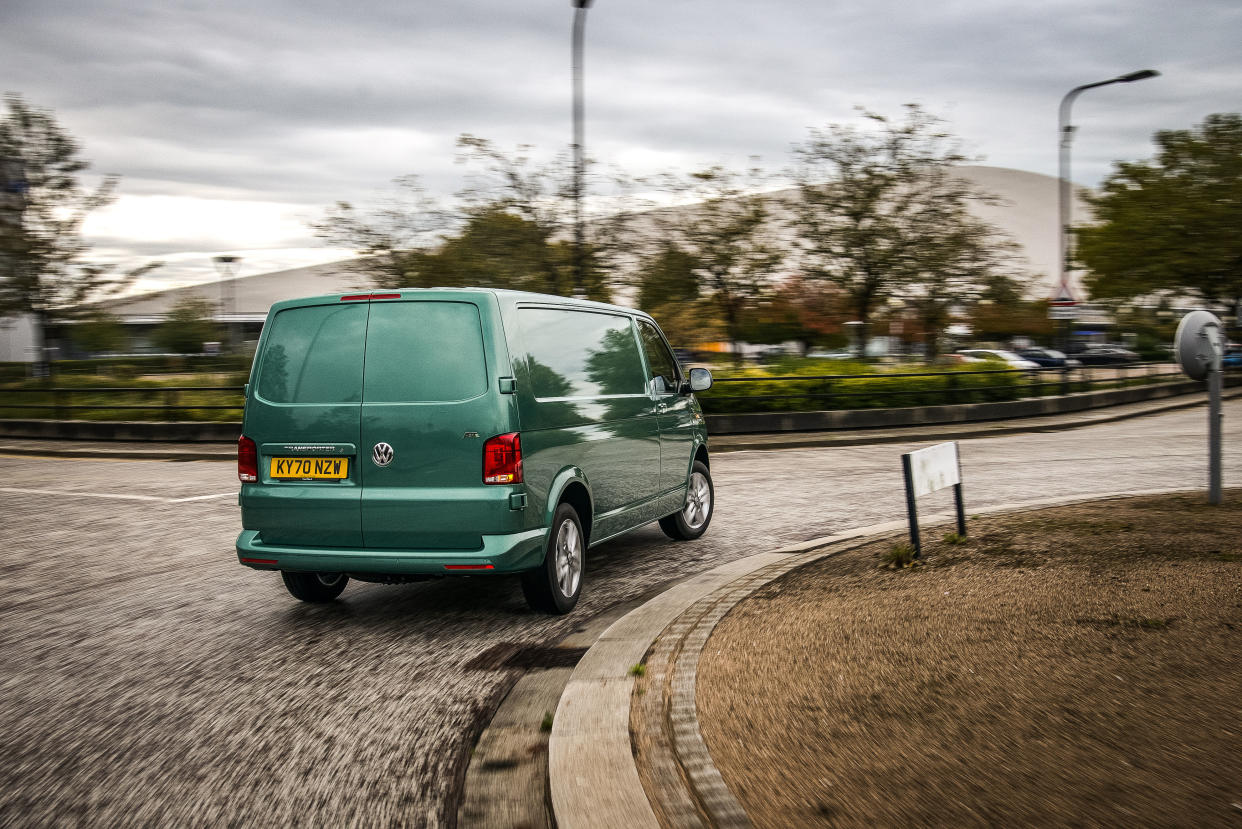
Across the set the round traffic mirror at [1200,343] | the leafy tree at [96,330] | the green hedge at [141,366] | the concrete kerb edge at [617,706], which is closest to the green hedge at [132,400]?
the green hedge at [141,366]

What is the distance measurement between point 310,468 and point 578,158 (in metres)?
16.6

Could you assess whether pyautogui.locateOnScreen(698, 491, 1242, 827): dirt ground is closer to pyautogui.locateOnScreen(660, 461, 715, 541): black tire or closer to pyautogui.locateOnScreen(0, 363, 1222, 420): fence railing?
pyautogui.locateOnScreen(660, 461, 715, 541): black tire

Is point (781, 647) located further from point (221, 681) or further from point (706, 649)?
point (221, 681)

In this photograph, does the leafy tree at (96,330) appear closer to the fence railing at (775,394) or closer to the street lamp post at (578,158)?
the fence railing at (775,394)

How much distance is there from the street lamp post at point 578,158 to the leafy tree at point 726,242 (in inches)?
134

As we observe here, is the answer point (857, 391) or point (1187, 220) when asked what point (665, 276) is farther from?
point (1187, 220)

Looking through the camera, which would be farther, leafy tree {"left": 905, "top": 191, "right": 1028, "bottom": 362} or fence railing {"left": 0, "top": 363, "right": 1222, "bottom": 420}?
leafy tree {"left": 905, "top": 191, "right": 1028, "bottom": 362}

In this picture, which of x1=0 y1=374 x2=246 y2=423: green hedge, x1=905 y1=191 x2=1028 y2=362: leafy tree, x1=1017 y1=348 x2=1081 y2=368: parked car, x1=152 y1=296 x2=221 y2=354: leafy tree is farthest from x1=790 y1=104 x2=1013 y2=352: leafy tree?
x1=152 y1=296 x2=221 y2=354: leafy tree

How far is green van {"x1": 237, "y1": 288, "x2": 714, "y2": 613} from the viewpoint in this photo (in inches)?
223

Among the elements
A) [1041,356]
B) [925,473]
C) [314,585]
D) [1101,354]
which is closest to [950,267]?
[925,473]

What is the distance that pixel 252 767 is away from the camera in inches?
153

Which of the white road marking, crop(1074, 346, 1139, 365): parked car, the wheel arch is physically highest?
crop(1074, 346, 1139, 365): parked car

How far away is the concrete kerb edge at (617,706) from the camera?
10.8ft

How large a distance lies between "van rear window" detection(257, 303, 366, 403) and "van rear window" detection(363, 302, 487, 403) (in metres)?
0.09
